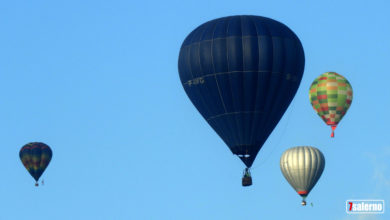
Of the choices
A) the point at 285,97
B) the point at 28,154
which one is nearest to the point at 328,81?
the point at 285,97

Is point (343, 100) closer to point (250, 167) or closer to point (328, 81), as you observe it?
point (328, 81)

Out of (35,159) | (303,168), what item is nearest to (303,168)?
(303,168)

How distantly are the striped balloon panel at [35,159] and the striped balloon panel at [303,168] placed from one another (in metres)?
20.4

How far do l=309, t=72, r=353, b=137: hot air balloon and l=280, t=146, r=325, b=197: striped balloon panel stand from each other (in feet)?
13.5

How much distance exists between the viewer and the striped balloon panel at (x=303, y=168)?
84.8 metres

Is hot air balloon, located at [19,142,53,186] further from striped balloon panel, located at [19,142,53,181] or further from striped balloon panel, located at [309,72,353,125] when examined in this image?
striped balloon panel, located at [309,72,353,125]

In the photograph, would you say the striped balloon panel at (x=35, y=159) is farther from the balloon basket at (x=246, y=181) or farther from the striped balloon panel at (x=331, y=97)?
the balloon basket at (x=246, y=181)

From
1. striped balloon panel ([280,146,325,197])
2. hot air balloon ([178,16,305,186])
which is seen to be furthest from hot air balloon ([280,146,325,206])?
hot air balloon ([178,16,305,186])

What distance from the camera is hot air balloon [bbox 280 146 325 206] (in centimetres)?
8481

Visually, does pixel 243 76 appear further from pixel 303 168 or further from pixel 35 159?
pixel 35 159

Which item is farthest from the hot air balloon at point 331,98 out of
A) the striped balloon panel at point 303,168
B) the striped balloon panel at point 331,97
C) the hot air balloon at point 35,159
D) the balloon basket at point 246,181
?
the hot air balloon at point 35,159

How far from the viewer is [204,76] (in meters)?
75.1

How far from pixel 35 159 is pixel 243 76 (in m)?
26.5

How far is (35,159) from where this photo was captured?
94812mm
